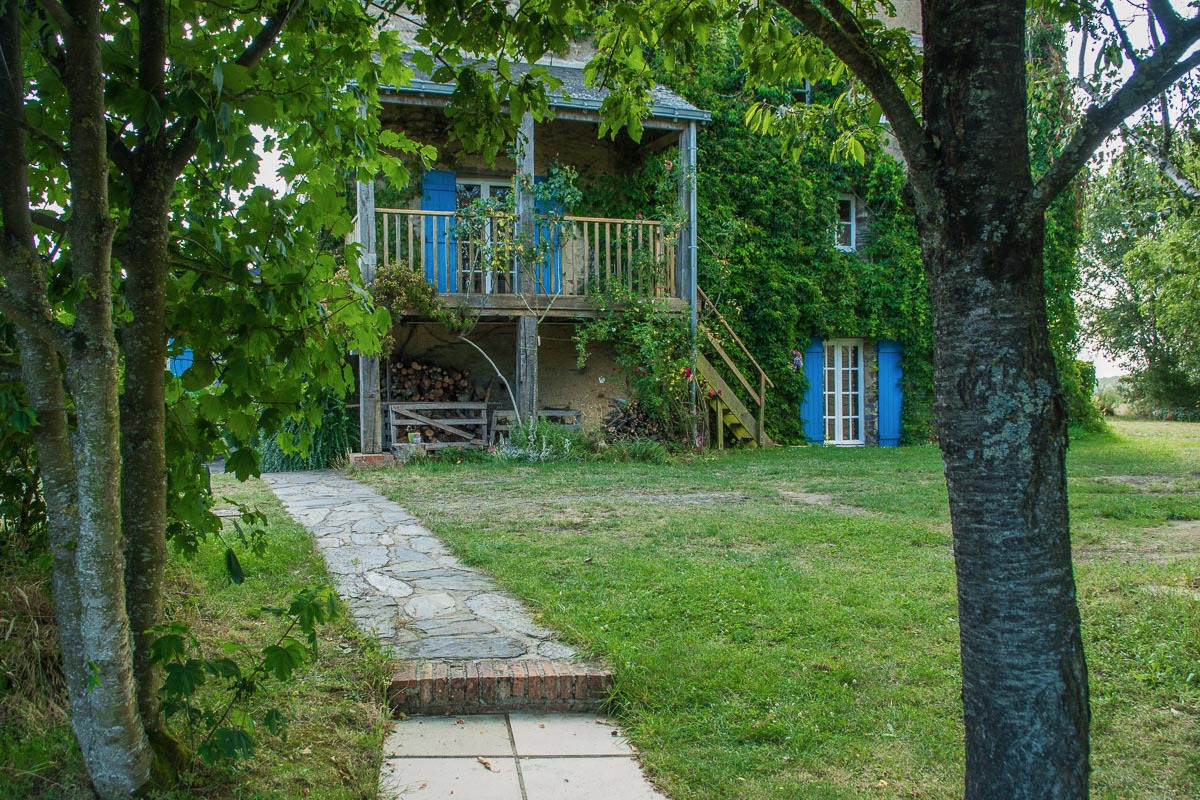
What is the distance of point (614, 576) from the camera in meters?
4.89

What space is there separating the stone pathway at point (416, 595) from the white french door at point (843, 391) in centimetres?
1013

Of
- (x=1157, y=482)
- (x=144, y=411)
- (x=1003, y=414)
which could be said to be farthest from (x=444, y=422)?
(x=1003, y=414)

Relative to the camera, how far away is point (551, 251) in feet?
39.3

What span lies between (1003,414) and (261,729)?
238 cm

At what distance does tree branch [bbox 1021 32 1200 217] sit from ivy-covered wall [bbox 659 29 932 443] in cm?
1186

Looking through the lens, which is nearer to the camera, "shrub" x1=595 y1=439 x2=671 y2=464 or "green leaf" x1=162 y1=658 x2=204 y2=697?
"green leaf" x1=162 y1=658 x2=204 y2=697

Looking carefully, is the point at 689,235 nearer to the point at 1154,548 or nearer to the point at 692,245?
the point at 692,245

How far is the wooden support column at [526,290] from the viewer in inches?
460

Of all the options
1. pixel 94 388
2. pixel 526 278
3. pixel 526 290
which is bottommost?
pixel 94 388

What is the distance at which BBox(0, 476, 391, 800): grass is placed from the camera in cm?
237

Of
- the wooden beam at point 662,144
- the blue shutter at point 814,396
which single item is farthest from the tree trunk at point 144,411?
the blue shutter at point 814,396

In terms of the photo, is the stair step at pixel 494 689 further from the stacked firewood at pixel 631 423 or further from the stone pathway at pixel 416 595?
the stacked firewood at pixel 631 423

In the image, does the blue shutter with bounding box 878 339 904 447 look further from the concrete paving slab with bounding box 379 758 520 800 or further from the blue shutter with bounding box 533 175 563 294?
the concrete paving slab with bounding box 379 758 520 800

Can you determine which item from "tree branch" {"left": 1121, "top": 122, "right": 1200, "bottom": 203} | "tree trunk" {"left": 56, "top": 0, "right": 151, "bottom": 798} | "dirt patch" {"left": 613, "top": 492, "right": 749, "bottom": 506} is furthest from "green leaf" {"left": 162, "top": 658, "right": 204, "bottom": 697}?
"tree branch" {"left": 1121, "top": 122, "right": 1200, "bottom": 203}
